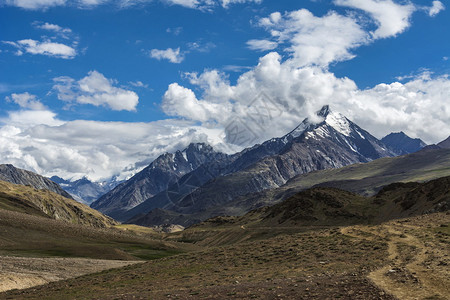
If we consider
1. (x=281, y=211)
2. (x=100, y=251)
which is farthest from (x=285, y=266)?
(x=281, y=211)

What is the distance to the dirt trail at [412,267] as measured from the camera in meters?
27.3

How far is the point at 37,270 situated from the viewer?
63250mm

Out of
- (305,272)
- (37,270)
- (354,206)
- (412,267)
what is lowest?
(354,206)

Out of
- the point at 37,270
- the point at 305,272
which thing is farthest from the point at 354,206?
the point at 305,272

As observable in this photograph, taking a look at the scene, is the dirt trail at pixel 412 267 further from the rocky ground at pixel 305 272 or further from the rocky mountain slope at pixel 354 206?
the rocky mountain slope at pixel 354 206

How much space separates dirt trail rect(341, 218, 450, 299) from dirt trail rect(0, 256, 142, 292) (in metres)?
39.4

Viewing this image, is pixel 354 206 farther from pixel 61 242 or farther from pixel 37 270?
pixel 37 270

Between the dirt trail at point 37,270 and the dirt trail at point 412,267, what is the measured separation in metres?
39.4

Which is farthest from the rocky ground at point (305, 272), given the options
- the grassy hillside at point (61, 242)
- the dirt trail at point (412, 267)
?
the grassy hillside at point (61, 242)

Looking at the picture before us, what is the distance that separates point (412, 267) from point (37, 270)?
175 feet

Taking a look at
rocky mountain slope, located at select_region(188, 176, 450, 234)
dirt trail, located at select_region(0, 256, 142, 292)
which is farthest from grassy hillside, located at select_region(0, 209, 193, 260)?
rocky mountain slope, located at select_region(188, 176, 450, 234)

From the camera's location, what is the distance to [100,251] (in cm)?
9712

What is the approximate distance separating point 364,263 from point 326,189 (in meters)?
142

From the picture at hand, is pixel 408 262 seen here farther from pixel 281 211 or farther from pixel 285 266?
pixel 281 211
